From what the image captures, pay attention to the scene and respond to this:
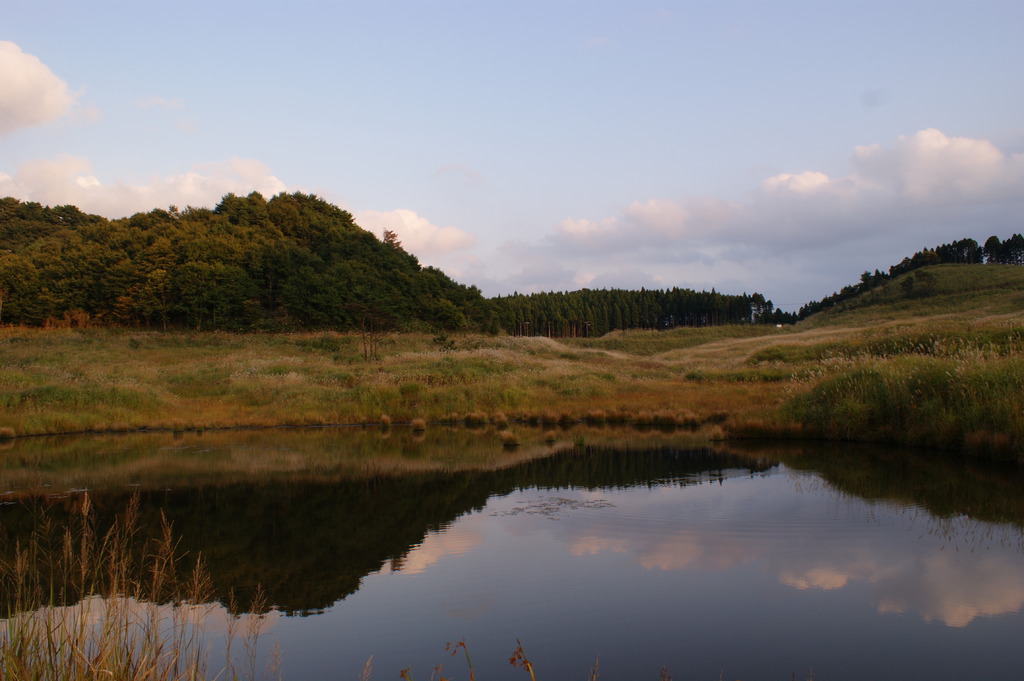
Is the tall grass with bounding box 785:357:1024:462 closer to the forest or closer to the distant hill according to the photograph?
the forest

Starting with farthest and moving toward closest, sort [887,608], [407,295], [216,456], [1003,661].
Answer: [407,295] < [216,456] < [887,608] < [1003,661]

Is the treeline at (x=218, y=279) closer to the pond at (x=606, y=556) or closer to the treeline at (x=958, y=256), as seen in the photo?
the pond at (x=606, y=556)

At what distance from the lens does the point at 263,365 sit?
38.5 m

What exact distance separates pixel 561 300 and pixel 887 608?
13143cm

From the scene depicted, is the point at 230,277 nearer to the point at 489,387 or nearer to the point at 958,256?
the point at 489,387

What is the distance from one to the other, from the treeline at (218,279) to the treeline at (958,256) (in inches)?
3444

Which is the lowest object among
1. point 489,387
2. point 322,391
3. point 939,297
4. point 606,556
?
point 606,556

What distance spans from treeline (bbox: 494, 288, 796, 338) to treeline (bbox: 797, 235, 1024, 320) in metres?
20.0

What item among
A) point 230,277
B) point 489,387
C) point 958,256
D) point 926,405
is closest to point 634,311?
point 958,256

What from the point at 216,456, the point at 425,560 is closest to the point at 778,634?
the point at 425,560

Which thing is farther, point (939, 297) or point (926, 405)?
point (939, 297)

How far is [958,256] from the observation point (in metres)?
125

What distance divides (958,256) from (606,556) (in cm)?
14293

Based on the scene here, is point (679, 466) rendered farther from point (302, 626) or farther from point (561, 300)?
point (561, 300)
